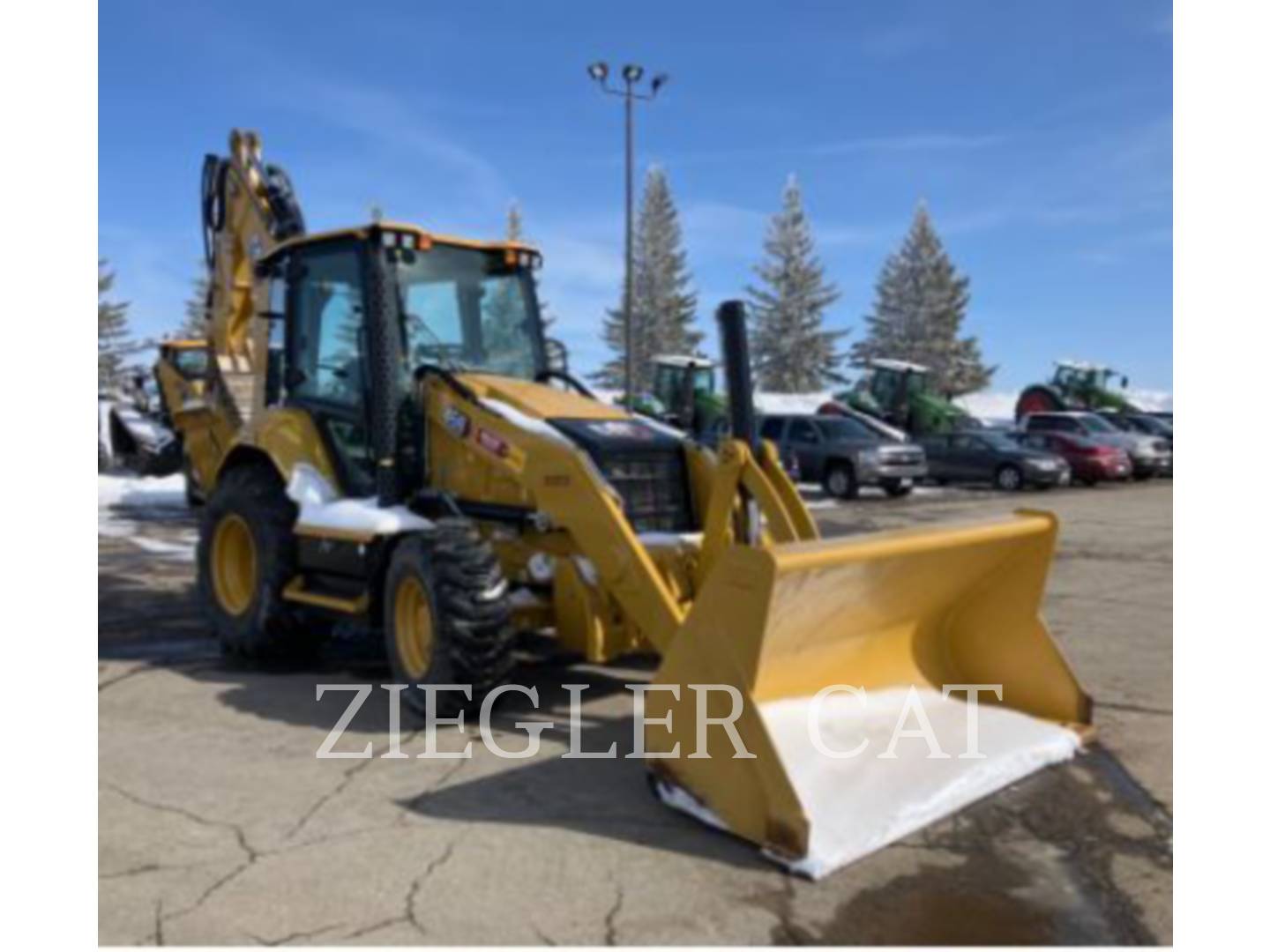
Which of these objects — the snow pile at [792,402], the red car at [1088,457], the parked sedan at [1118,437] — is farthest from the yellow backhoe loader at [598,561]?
the snow pile at [792,402]

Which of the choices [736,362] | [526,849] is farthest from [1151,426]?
[526,849]

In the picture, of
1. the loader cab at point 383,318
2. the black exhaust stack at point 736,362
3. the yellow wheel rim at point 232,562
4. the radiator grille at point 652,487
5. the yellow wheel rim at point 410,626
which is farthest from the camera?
the yellow wheel rim at point 232,562

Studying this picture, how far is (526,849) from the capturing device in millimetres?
4445

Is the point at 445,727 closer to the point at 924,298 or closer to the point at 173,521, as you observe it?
the point at 173,521

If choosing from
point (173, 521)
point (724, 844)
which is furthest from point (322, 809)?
point (173, 521)

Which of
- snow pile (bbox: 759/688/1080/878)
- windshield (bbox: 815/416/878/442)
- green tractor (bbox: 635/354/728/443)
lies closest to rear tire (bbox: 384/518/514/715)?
snow pile (bbox: 759/688/1080/878)

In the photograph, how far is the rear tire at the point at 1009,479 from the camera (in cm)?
2467

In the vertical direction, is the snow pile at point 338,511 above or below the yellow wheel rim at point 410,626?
above

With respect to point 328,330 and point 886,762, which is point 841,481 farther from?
point 886,762

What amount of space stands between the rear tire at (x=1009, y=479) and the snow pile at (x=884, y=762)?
65.5ft

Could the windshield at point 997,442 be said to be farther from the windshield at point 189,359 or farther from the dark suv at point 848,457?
the windshield at point 189,359

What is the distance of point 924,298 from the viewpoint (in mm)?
62000

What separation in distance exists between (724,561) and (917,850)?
1.33 metres

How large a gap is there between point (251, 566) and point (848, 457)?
16.0 meters
